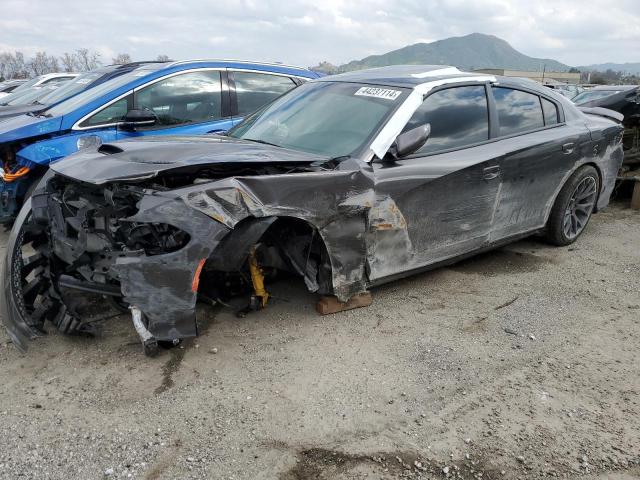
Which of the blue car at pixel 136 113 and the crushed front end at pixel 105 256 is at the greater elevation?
the blue car at pixel 136 113

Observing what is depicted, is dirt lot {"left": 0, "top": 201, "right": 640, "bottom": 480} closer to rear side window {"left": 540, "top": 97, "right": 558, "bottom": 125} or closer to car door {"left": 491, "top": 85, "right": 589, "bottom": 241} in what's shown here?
car door {"left": 491, "top": 85, "right": 589, "bottom": 241}

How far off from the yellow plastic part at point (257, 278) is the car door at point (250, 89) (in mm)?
2984

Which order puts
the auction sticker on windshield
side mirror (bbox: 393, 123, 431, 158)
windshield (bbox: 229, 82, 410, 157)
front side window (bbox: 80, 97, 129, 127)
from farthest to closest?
front side window (bbox: 80, 97, 129, 127)
the auction sticker on windshield
windshield (bbox: 229, 82, 410, 157)
side mirror (bbox: 393, 123, 431, 158)

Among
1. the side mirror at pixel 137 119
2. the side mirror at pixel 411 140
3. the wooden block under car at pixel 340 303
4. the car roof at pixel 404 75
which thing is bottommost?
the wooden block under car at pixel 340 303

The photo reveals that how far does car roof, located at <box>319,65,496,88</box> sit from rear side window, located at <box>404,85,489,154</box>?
158 millimetres

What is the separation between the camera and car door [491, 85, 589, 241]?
4.34 m

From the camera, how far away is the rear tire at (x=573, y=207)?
16.5 ft

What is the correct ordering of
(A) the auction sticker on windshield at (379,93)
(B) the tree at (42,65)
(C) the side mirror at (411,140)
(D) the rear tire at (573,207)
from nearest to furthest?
(C) the side mirror at (411,140)
(A) the auction sticker on windshield at (379,93)
(D) the rear tire at (573,207)
(B) the tree at (42,65)

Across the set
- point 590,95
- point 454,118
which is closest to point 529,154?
point 454,118

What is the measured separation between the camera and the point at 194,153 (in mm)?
3164

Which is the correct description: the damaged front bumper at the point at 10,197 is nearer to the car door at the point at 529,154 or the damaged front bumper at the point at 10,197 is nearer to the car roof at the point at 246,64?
the car roof at the point at 246,64

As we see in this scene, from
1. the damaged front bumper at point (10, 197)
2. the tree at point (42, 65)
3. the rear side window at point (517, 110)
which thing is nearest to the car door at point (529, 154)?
the rear side window at point (517, 110)

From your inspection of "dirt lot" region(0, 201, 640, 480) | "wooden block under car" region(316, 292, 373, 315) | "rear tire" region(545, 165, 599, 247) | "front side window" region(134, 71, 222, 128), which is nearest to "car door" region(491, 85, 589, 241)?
"rear tire" region(545, 165, 599, 247)

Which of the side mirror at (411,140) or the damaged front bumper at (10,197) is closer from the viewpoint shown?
the side mirror at (411,140)
